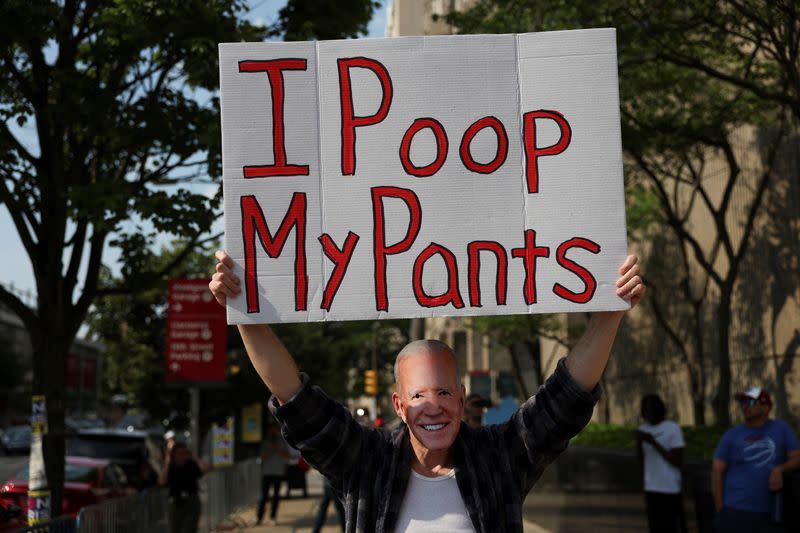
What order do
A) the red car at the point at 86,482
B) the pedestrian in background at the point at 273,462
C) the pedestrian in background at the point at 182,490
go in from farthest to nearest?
the pedestrian in background at the point at 273,462 < the red car at the point at 86,482 < the pedestrian in background at the point at 182,490

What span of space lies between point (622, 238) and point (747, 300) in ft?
59.3

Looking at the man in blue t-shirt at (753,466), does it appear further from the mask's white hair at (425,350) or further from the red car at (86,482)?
the red car at (86,482)

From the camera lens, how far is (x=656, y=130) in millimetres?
17453

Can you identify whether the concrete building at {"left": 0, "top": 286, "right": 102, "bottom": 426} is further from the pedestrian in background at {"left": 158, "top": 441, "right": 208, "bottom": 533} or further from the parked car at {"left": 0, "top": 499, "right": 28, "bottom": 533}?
the parked car at {"left": 0, "top": 499, "right": 28, "bottom": 533}

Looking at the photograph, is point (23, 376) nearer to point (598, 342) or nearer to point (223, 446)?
point (223, 446)

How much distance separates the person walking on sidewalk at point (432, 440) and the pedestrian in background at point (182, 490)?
10.3 meters

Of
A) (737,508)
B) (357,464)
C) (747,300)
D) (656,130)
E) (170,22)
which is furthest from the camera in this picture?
(747,300)

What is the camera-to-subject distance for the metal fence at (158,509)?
8820 mm

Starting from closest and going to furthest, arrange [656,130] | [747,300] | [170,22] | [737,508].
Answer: [737,508]
[170,22]
[656,130]
[747,300]

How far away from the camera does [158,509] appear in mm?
12859

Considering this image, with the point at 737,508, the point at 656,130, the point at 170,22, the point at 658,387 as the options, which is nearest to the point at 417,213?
the point at 737,508

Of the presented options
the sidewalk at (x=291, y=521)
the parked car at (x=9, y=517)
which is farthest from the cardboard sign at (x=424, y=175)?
the sidewalk at (x=291, y=521)

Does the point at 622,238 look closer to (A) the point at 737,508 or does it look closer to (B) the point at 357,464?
(B) the point at 357,464

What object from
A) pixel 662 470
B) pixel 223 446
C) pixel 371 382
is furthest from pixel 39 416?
pixel 371 382
